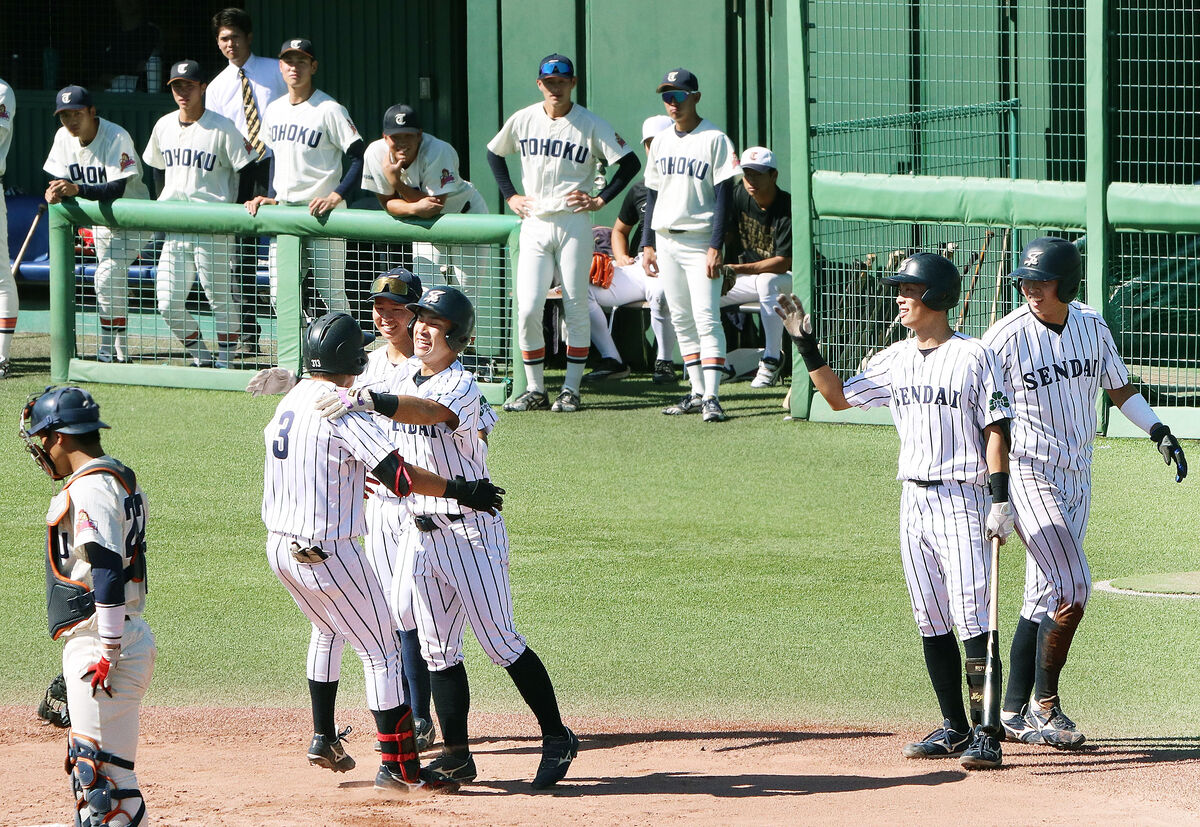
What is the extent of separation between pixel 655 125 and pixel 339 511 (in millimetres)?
7384

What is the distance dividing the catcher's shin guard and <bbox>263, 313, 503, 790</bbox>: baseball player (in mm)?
835

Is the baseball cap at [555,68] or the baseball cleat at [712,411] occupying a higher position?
the baseball cap at [555,68]

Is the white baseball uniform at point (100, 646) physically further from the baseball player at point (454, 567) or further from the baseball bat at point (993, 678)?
the baseball bat at point (993, 678)

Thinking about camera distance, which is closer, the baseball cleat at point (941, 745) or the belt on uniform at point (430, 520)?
the belt on uniform at point (430, 520)

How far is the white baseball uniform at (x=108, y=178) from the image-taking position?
464 inches

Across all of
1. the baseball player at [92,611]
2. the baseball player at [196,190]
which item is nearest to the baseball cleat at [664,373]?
the baseball player at [196,190]

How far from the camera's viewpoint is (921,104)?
1170cm

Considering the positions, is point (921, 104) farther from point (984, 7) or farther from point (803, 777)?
point (803, 777)

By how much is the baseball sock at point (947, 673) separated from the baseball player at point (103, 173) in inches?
310

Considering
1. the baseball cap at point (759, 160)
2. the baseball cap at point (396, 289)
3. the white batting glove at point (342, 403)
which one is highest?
the baseball cap at point (759, 160)

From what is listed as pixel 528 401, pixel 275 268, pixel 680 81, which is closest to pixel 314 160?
pixel 275 268

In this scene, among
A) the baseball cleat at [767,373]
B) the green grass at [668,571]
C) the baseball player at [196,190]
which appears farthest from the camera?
the baseball cleat at [767,373]

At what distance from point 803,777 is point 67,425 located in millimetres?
2516

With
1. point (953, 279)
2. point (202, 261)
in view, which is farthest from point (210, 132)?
point (953, 279)
